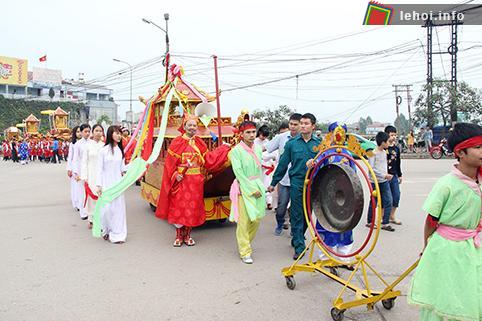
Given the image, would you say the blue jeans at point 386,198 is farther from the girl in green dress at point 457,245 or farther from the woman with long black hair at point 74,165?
the woman with long black hair at point 74,165

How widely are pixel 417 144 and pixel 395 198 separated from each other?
2119 cm

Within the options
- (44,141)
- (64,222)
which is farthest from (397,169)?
(44,141)

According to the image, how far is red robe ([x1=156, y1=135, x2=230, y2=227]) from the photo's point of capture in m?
5.59

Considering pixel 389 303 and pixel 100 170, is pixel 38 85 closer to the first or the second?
pixel 100 170

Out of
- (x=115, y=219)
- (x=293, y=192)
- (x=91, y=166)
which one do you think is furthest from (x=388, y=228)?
(x=91, y=166)

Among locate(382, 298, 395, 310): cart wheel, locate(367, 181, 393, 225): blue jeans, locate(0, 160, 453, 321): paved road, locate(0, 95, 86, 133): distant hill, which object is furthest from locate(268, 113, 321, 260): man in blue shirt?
locate(0, 95, 86, 133): distant hill

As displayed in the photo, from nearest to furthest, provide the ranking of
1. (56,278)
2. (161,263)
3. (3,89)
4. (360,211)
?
(360,211) < (56,278) < (161,263) < (3,89)

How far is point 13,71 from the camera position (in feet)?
179

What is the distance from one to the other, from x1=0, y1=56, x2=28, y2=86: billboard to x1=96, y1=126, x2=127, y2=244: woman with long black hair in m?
56.3

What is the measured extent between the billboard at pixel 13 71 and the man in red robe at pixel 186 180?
188 ft

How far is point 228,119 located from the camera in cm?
747

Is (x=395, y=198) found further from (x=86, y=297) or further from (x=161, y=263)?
(x=86, y=297)

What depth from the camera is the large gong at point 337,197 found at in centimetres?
337

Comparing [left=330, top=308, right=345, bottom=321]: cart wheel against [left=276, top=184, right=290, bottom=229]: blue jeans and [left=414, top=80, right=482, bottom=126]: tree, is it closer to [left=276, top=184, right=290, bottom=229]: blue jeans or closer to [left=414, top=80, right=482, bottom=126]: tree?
[left=276, top=184, right=290, bottom=229]: blue jeans
